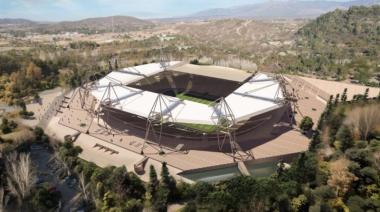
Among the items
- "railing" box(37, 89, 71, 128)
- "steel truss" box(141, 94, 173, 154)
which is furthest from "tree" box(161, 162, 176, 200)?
"railing" box(37, 89, 71, 128)

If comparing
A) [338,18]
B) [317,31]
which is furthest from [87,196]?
[338,18]

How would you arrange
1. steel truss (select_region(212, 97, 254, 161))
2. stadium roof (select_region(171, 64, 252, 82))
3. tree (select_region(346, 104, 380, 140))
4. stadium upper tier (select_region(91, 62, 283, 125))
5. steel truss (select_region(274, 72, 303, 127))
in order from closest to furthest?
tree (select_region(346, 104, 380, 140)) → steel truss (select_region(212, 97, 254, 161)) → stadium upper tier (select_region(91, 62, 283, 125)) → steel truss (select_region(274, 72, 303, 127)) → stadium roof (select_region(171, 64, 252, 82))

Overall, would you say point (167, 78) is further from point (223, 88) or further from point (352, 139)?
point (352, 139)

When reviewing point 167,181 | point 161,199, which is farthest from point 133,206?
point 167,181

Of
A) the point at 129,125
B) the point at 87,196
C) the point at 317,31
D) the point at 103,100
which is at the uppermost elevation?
the point at 317,31

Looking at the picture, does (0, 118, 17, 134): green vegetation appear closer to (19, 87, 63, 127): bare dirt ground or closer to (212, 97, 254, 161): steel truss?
(19, 87, 63, 127): bare dirt ground

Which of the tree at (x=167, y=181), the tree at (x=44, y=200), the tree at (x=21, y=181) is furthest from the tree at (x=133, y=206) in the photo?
the tree at (x=21, y=181)

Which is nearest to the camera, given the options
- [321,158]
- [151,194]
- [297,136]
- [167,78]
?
[151,194]

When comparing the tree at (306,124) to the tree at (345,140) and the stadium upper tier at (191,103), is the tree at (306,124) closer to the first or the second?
the stadium upper tier at (191,103)
